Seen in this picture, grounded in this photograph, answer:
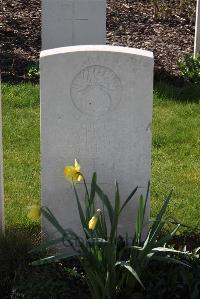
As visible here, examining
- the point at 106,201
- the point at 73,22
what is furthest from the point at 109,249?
the point at 73,22

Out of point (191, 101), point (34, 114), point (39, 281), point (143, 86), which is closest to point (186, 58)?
point (191, 101)

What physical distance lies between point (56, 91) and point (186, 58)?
440 cm

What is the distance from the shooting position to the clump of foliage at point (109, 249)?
13.9ft

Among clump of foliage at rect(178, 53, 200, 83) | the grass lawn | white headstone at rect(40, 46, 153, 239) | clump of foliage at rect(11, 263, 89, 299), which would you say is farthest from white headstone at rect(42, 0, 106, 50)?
clump of foliage at rect(11, 263, 89, 299)

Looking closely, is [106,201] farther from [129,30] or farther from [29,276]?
[129,30]

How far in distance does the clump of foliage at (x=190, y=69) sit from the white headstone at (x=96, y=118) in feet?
12.6

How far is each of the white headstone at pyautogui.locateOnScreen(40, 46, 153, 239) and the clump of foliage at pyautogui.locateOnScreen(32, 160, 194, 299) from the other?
0.18 metres

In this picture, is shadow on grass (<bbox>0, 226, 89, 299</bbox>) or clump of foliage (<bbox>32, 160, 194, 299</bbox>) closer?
clump of foliage (<bbox>32, 160, 194, 299</bbox>)

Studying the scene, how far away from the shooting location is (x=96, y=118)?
462 cm

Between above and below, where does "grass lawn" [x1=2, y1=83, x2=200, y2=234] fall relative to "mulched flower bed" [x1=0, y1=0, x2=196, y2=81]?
below

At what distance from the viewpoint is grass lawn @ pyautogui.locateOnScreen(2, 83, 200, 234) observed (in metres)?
5.67

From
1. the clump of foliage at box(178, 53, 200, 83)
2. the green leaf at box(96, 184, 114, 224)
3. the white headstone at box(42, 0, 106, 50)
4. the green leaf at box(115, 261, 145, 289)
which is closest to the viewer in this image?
the green leaf at box(115, 261, 145, 289)

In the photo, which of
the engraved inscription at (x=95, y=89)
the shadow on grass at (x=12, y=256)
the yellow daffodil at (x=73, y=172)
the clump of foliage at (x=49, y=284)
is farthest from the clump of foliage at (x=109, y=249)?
the engraved inscription at (x=95, y=89)

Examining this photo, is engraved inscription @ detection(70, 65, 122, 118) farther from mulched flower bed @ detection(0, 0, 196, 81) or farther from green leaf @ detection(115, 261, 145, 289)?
mulched flower bed @ detection(0, 0, 196, 81)
